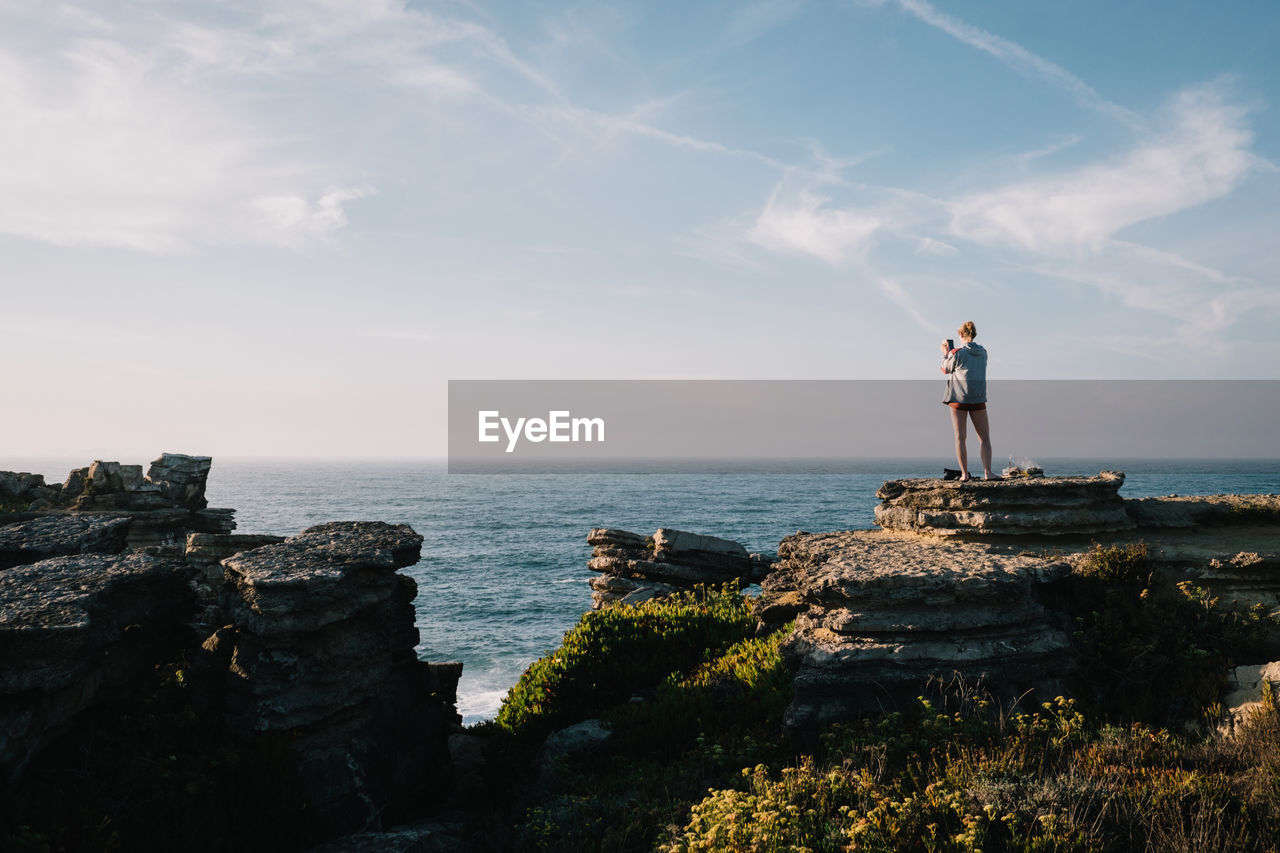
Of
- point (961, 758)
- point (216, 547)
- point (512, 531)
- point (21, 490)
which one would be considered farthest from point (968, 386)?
point (512, 531)

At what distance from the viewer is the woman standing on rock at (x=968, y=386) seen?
1314 cm

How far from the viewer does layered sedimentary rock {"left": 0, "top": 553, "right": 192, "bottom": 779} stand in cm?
682

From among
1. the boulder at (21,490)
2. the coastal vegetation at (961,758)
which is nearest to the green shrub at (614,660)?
the coastal vegetation at (961,758)

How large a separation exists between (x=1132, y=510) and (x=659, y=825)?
10169 mm

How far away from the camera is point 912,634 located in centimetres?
926

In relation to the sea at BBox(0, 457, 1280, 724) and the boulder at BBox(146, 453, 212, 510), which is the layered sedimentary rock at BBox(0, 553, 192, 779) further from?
the boulder at BBox(146, 453, 212, 510)

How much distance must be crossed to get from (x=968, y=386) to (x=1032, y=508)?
2472 millimetres

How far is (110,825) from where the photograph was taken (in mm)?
6977

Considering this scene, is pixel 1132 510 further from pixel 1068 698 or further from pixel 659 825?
pixel 659 825

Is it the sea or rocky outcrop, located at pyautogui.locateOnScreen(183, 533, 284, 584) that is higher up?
rocky outcrop, located at pyautogui.locateOnScreen(183, 533, 284, 584)

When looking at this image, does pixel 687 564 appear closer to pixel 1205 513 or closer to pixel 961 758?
pixel 1205 513

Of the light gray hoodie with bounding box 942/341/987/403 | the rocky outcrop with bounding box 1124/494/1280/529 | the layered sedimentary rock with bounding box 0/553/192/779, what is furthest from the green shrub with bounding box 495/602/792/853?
the rocky outcrop with bounding box 1124/494/1280/529

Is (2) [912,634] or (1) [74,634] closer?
(1) [74,634]

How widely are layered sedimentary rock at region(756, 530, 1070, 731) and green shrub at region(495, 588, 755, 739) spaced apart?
3635 mm
